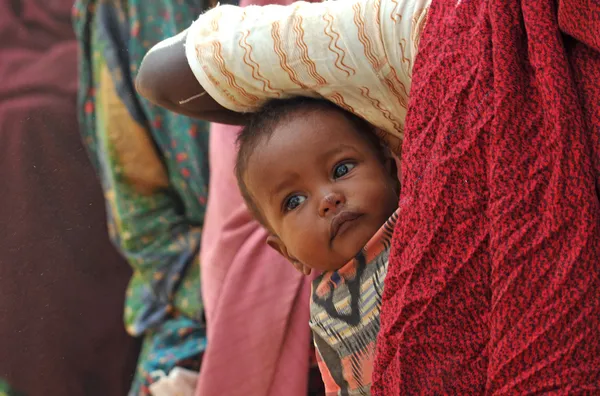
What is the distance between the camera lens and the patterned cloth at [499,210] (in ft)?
2.06

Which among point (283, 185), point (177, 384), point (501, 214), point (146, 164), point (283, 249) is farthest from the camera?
point (146, 164)

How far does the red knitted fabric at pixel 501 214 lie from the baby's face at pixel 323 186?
0.68ft

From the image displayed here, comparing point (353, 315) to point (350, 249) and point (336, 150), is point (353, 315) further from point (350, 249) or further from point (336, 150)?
point (336, 150)

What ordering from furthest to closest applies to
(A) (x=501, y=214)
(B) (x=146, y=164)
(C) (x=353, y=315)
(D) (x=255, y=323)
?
1. (B) (x=146, y=164)
2. (D) (x=255, y=323)
3. (C) (x=353, y=315)
4. (A) (x=501, y=214)

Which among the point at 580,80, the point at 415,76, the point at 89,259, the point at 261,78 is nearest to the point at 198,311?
the point at 89,259

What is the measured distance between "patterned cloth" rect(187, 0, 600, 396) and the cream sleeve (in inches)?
4.0

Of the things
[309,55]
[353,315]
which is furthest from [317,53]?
[353,315]

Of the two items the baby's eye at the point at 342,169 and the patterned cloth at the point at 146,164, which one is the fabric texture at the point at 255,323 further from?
the baby's eye at the point at 342,169

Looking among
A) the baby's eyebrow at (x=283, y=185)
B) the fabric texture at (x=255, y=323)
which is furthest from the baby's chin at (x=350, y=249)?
the fabric texture at (x=255, y=323)

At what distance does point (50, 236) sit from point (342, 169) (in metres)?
1.35

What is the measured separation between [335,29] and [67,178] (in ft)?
4.64

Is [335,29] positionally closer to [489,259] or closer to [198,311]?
[489,259]

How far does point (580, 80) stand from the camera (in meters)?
0.68

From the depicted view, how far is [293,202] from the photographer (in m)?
1.02
